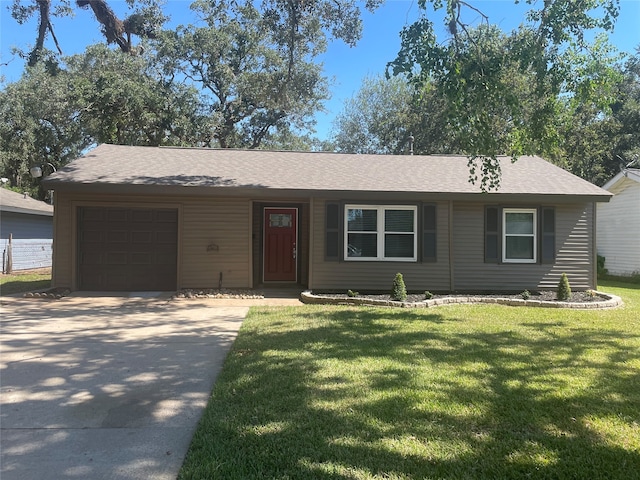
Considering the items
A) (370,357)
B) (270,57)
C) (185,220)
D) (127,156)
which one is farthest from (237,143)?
(370,357)

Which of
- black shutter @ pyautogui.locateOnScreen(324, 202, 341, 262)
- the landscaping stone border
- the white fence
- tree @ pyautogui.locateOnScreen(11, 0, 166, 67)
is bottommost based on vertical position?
the landscaping stone border

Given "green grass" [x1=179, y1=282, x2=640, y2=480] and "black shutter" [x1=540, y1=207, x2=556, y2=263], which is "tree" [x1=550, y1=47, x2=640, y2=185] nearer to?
"black shutter" [x1=540, y1=207, x2=556, y2=263]

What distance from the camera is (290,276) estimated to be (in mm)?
10969

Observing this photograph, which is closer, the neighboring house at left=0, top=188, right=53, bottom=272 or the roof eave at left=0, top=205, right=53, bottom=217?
the roof eave at left=0, top=205, right=53, bottom=217

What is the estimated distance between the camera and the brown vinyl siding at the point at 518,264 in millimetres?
10266

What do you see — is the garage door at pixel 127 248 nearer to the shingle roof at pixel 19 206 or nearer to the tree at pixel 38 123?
the shingle roof at pixel 19 206

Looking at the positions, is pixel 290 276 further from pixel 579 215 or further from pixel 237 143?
pixel 237 143

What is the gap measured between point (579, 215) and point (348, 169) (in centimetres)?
577

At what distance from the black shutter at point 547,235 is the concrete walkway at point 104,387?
7.23 meters

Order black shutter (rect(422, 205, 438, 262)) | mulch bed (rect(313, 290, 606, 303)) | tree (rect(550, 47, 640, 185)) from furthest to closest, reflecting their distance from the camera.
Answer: tree (rect(550, 47, 640, 185)) < black shutter (rect(422, 205, 438, 262)) < mulch bed (rect(313, 290, 606, 303))

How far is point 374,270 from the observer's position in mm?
10047

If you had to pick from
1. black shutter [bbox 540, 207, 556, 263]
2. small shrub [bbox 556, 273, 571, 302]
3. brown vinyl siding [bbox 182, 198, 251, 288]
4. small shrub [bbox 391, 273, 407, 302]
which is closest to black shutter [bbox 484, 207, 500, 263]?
black shutter [bbox 540, 207, 556, 263]

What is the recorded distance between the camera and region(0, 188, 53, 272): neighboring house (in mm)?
15133

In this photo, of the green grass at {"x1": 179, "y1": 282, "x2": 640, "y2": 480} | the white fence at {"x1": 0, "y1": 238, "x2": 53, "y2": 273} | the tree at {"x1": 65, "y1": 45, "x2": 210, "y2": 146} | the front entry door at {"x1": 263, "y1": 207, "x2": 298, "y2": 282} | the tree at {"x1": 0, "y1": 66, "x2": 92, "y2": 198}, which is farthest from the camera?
the tree at {"x1": 0, "y1": 66, "x2": 92, "y2": 198}
